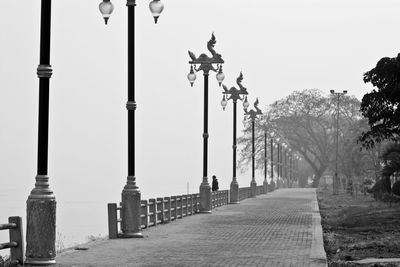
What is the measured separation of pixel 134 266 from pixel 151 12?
875 centimetres

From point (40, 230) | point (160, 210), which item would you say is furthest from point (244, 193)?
point (40, 230)

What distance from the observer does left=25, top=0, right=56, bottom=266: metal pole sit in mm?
→ 15484

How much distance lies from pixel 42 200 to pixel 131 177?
7.98 metres

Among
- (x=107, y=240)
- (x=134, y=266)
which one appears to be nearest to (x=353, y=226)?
(x=107, y=240)

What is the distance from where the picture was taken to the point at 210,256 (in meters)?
17.7

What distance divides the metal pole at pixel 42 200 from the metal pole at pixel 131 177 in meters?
7.23

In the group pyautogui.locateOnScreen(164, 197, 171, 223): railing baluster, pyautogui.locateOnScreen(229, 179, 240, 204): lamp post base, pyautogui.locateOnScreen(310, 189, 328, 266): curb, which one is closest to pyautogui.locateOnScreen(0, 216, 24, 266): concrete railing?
pyautogui.locateOnScreen(310, 189, 328, 266): curb

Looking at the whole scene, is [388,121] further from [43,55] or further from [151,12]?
[43,55]

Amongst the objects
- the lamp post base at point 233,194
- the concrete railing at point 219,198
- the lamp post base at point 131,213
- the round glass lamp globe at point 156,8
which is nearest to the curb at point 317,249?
the lamp post base at point 131,213

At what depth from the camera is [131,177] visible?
23.5 meters

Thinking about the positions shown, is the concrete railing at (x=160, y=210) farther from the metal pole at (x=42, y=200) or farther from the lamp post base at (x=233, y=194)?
the lamp post base at (x=233, y=194)

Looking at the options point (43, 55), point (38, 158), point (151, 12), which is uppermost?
point (151, 12)

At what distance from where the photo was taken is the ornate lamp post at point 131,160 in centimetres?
2286

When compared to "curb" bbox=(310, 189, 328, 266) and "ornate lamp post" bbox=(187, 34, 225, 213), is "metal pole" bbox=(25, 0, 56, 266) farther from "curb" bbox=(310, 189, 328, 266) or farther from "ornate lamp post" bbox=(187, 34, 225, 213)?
"ornate lamp post" bbox=(187, 34, 225, 213)
